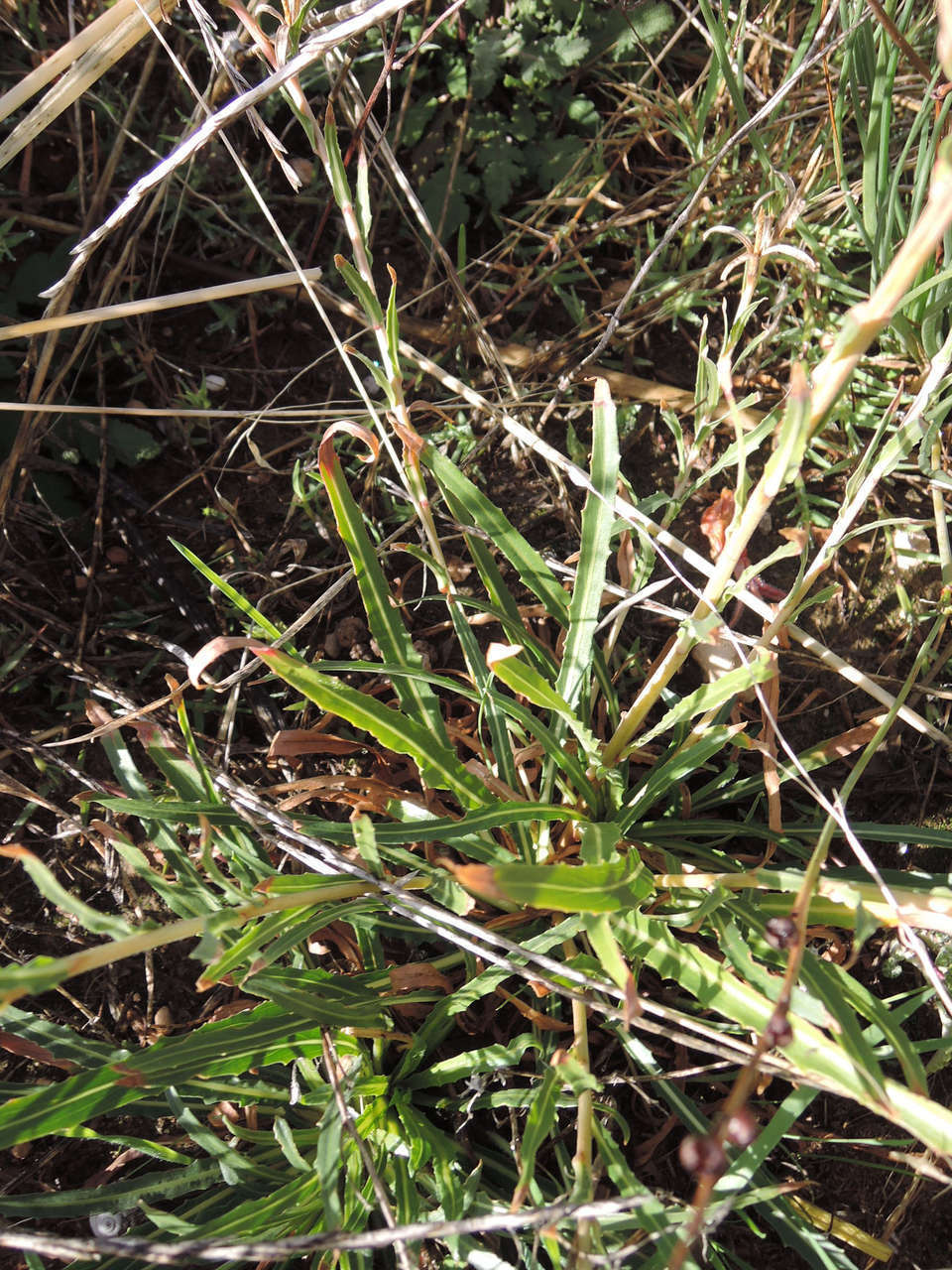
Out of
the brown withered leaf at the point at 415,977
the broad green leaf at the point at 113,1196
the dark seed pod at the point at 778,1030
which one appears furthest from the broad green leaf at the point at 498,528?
the broad green leaf at the point at 113,1196

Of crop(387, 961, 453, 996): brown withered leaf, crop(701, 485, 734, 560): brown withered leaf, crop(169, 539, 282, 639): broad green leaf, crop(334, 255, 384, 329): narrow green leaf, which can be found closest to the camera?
crop(334, 255, 384, 329): narrow green leaf

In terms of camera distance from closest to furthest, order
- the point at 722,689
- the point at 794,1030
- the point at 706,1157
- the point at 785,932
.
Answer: the point at 706,1157
the point at 785,932
the point at 794,1030
the point at 722,689

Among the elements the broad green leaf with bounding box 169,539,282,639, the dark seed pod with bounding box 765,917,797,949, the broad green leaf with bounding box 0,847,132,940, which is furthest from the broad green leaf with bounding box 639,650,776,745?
the broad green leaf with bounding box 0,847,132,940

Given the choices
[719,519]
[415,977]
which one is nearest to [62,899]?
[415,977]

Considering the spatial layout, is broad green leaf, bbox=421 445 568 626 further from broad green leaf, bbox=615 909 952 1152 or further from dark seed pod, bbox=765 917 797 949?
dark seed pod, bbox=765 917 797 949

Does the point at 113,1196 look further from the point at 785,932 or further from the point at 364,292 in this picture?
the point at 364,292

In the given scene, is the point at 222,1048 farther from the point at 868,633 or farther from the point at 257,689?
the point at 868,633

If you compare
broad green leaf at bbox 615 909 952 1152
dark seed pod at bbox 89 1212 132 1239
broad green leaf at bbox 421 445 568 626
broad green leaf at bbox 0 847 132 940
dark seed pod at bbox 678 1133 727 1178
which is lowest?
dark seed pod at bbox 89 1212 132 1239

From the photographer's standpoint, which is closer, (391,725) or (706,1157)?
(706,1157)
